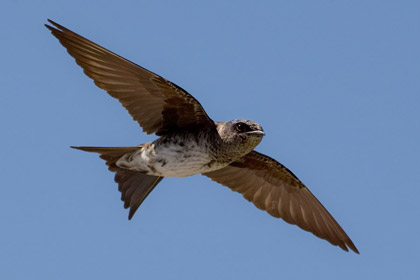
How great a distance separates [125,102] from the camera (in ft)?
34.1

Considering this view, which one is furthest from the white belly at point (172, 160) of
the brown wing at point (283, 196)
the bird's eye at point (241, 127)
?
the brown wing at point (283, 196)

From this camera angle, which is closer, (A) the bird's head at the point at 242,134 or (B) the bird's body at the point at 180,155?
(A) the bird's head at the point at 242,134

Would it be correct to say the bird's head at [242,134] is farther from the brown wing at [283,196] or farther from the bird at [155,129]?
the brown wing at [283,196]

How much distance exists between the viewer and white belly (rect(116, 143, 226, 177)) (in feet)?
33.8

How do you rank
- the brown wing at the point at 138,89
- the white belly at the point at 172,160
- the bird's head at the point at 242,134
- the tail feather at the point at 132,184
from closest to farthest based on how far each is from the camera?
the brown wing at the point at 138,89, the bird's head at the point at 242,134, the white belly at the point at 172,160, the tail feather at the point at 132,184

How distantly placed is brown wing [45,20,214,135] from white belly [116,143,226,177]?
0.32 m

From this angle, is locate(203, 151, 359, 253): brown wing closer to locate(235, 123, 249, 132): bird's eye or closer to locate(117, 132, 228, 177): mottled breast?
locate(117, 132, 228, 177): mottled breast

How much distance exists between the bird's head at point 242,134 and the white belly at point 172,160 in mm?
341

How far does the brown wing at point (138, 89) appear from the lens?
32.4 feet

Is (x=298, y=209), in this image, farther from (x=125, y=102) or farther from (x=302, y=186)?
(x=125, y=102)

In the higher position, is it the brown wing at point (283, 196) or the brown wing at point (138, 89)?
the brown wing at point (138, 89)

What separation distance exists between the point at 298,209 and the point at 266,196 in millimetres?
495

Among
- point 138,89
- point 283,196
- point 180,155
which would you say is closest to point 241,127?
point 180,155

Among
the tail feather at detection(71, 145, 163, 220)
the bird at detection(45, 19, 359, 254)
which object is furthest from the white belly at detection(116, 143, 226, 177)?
the tail feather at detection(71, 145, 163, 220)
